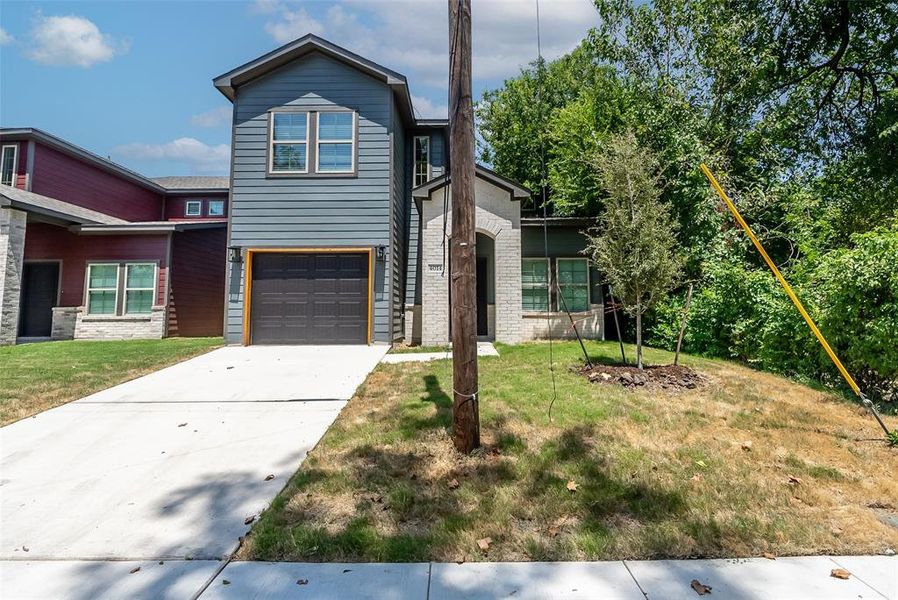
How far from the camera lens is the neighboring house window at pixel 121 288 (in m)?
13.8

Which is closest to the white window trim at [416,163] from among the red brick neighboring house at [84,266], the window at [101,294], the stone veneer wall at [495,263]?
the stone veneer wall at [495,263]

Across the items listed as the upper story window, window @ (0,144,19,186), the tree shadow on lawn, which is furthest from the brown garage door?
window @ (0,144,19,186)

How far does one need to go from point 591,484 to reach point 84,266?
54.9 ft

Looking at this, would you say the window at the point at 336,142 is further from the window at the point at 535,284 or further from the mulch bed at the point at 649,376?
the mulch bed at the point at 649,376

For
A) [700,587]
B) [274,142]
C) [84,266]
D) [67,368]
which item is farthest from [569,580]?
[84,266]

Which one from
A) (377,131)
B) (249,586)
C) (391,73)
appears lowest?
(249,586)

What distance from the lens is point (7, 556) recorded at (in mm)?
2689

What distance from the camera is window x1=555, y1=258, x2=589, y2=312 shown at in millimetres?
13047

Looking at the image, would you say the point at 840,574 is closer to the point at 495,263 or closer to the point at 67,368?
the point at 495,263

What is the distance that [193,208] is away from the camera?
69.6 feet

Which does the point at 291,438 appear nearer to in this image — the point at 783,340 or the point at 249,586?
the point at 249,586

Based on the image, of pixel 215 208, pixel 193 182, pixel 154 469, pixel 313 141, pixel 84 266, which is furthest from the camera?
pixel 193 182

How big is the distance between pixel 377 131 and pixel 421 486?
32.6ft

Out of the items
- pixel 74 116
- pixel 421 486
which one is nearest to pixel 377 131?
pixel 421 486
